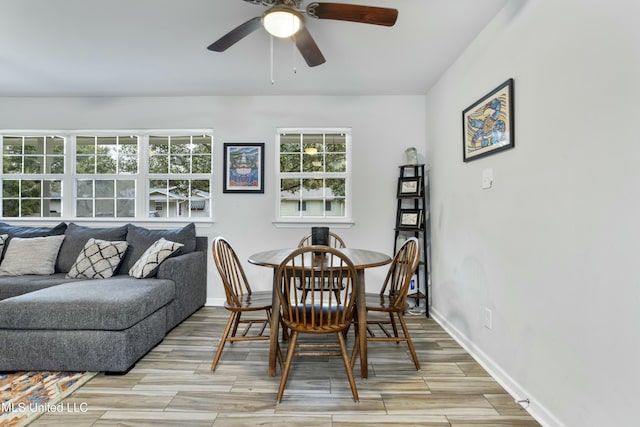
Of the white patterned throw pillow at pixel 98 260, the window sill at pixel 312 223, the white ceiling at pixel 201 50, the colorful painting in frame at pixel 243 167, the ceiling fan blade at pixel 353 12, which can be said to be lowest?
the white patterned throw pillow at pixel 98 260

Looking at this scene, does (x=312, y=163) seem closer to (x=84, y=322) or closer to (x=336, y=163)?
(x=336, y=163)

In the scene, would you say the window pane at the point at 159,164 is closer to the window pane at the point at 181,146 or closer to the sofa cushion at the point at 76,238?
the window pane at the point at 181,146

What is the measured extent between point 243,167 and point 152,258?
139 cm

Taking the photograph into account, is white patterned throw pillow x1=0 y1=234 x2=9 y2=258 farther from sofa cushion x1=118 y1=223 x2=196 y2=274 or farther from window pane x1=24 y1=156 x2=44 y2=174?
sofa cushion x1=118 y1=223 x2=196 y2=274

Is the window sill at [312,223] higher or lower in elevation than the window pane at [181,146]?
lower

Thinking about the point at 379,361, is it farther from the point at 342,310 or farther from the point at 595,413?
the point at 595,413

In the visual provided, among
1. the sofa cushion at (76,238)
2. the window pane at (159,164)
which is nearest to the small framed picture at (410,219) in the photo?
the window pane at (159,164)

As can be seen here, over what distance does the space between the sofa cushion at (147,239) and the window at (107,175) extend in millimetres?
442

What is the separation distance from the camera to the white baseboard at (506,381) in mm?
1604

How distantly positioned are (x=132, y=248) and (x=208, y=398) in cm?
198

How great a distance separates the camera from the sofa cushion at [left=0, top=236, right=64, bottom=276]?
299 centimetres

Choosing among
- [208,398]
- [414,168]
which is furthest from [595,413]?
[414,168]

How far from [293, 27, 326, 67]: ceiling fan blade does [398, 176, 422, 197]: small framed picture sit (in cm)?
164

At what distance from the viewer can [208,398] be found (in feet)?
5.98
